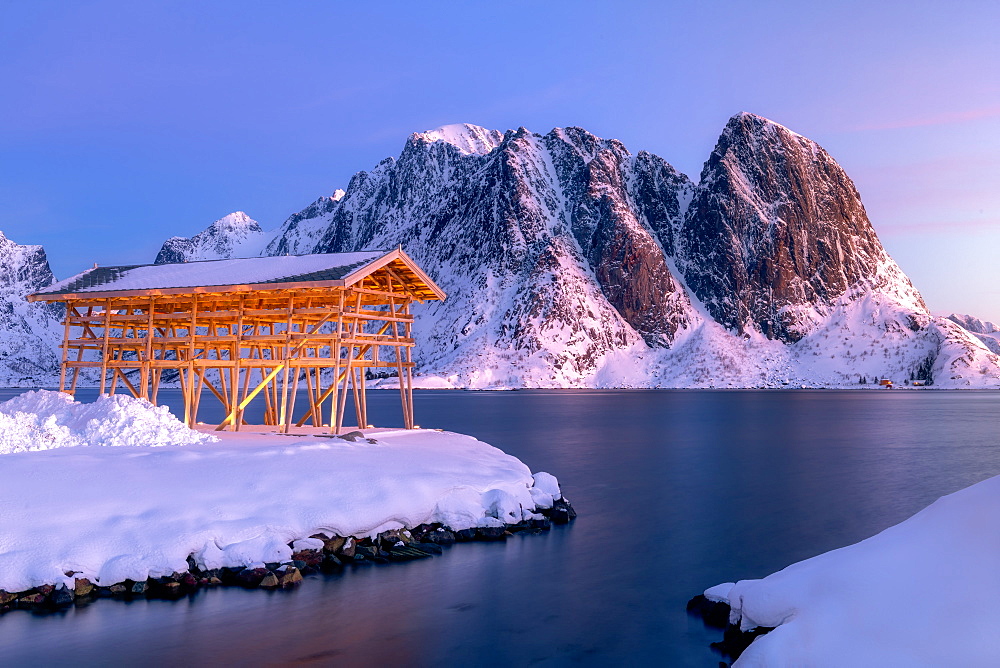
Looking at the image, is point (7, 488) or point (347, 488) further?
point (347, 488)

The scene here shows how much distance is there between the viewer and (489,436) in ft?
198

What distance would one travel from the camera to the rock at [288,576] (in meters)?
17.3

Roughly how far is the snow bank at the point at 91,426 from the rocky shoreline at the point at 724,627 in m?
17.2

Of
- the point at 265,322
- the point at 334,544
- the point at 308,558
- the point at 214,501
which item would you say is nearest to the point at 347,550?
the point at 334,544

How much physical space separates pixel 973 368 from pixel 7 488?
209 m

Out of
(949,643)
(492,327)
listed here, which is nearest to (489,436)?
(949,643)

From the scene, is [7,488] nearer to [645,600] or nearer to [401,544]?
[401,544]

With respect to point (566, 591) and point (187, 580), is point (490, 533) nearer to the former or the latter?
point (566, 591)

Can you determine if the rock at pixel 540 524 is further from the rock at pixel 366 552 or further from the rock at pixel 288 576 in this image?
the rock at pixel 288 576

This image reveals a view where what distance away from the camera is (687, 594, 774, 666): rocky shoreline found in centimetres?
1299

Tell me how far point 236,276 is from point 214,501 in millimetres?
15710

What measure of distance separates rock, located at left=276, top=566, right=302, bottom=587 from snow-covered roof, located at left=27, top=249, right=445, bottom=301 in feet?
46.4

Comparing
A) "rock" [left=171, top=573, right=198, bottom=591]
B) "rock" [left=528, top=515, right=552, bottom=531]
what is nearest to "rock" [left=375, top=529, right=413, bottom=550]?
"rock" [left=528, top=515, right=552, bottom=531]

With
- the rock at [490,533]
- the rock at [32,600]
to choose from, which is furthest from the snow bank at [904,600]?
the rock at [32,600]
